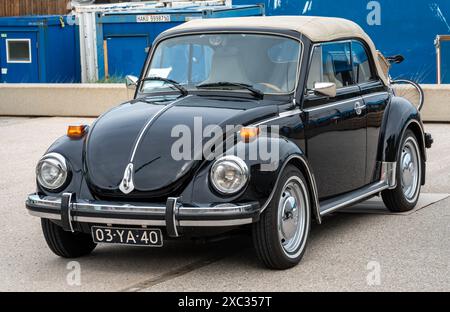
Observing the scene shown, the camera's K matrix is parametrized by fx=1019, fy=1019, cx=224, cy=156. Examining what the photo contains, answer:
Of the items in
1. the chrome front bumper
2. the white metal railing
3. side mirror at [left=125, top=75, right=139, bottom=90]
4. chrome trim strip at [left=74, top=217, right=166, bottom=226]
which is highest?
the white metal railing

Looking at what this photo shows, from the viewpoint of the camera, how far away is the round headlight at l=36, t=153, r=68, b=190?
6723 mm

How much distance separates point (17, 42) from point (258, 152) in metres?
14.2

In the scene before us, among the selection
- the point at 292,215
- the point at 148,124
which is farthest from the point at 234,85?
the point at 292,215

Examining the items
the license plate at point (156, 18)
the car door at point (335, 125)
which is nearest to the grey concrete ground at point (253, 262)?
the car door at point (335, 125)

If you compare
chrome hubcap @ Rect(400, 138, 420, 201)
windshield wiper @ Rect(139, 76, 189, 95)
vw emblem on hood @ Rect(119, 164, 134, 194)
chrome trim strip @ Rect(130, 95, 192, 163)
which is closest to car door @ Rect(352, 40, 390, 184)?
chrome hubcap @ Rect(400, 138, 420, 201)

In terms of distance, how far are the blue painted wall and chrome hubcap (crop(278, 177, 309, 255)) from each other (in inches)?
497

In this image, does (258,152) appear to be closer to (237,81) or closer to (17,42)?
(237,81)

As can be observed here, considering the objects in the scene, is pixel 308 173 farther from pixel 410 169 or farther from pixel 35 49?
pixel 35 49

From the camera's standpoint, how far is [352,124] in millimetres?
7824

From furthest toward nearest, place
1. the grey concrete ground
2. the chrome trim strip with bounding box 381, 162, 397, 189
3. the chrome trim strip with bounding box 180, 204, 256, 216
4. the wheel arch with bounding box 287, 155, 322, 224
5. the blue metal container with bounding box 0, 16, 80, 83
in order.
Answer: the blue metal container with bounding box 0, 16, 80, 83, the chrome trim strip with bounding box 381, 162, 397, 189, the wheel arch with bounding box 287, 155, 322, 224, the grey concrete ground, the chrome trim strip with bounding box 180, 204, 256, 216

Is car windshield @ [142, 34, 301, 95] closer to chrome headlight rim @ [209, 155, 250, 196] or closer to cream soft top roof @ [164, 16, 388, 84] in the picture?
cream soft top roof @ [164, 16, 388, 84]

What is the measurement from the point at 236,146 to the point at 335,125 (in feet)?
4.38
